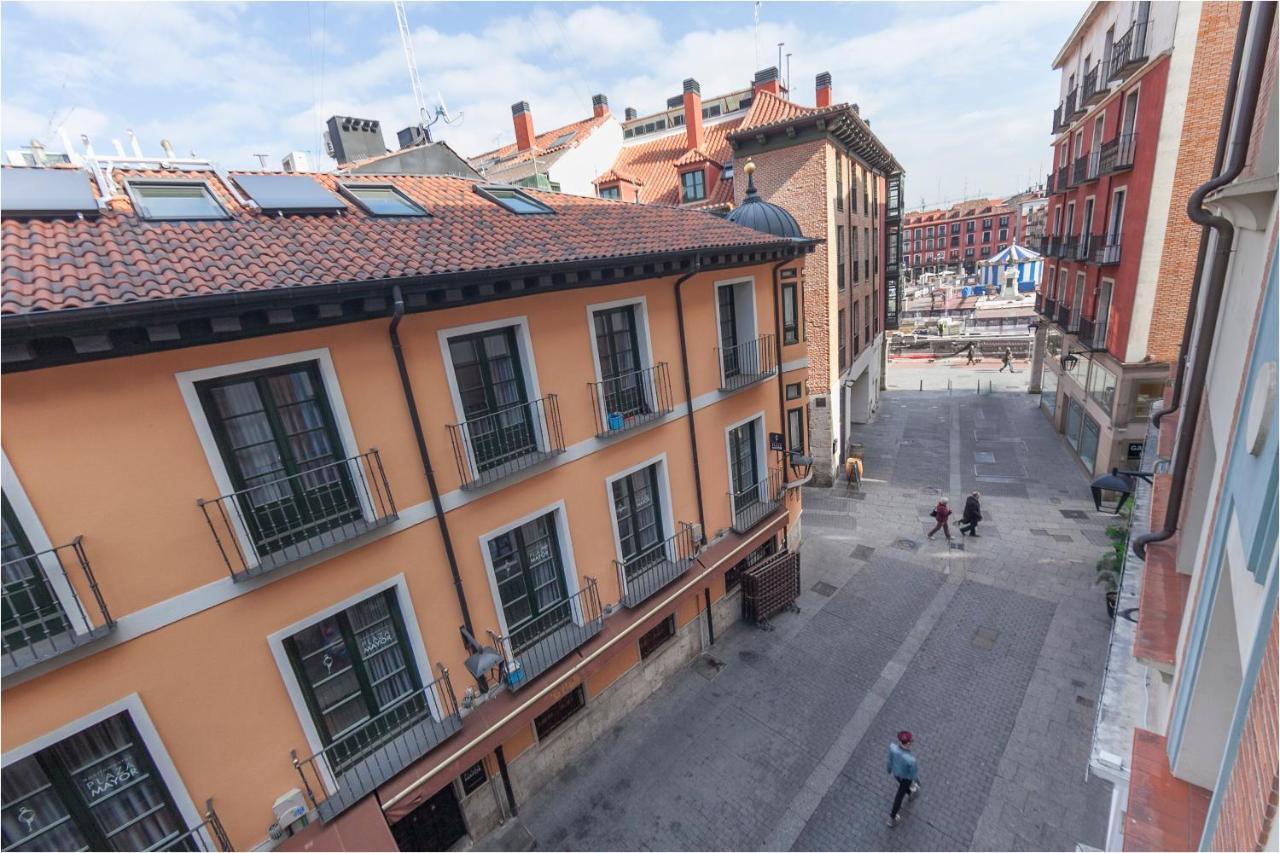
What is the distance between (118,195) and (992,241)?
113m

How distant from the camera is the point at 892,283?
3161 centimetres

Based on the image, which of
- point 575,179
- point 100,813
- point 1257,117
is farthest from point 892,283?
point 100,813

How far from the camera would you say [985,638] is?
13.1m

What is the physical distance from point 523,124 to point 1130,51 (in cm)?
2441

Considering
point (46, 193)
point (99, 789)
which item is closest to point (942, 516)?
point (99, 789)

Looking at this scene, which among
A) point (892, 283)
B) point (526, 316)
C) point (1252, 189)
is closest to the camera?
point (1252, 189)

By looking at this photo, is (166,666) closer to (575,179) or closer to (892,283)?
(575,179)

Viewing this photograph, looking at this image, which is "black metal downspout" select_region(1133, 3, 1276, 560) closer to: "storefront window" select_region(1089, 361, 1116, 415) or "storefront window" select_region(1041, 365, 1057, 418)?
"storefront window" select_region(1089, 361, 1116, 415)

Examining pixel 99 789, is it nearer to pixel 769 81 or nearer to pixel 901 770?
pixel 901 770

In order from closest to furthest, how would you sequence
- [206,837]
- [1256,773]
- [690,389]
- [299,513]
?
[1256,773] < [206,837] < [299,513] < [690,389]

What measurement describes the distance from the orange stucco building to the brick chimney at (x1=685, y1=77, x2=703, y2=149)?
636 inches

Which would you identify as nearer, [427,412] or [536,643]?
[427,412]

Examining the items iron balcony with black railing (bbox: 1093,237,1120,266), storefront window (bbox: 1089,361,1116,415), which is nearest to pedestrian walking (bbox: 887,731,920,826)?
storefront window (bbox: 1089,361,1116,415)

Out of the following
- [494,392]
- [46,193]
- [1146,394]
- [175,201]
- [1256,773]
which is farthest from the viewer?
[1146,394]
